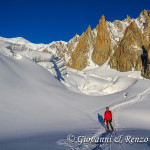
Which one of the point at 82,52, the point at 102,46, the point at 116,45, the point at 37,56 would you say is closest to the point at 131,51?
the point at 116,45

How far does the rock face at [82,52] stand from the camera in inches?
3789

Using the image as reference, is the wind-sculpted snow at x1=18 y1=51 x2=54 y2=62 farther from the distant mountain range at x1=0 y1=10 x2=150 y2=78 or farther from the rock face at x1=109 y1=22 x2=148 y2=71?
the rock face at x1=109 y1=22 x2=148 y2=71

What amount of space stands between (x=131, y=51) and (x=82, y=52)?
116 ft

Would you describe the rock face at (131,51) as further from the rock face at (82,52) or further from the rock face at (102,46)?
the rock face at (82,52)

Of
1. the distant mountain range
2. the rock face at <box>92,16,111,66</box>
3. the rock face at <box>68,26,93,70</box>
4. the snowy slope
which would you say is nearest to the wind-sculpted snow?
the snowy slope

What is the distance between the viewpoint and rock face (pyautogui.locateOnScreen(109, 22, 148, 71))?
67875mm

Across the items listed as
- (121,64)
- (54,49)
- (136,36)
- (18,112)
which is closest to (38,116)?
(18,112)

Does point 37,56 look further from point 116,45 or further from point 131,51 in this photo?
point 116,45

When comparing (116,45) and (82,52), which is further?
(82,52)

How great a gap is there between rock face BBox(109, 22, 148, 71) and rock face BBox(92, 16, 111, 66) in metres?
14.9

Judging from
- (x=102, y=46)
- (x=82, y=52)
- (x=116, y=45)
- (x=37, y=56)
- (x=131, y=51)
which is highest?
(x=116, y=45)

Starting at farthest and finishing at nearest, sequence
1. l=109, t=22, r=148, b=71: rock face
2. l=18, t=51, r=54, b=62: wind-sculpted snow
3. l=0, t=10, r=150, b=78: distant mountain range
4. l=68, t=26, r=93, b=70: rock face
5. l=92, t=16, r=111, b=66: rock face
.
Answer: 1. l=68, t=26, r=93, b=70: rock face
2. l=92, t=16, r=111, b=66: rock face
3. l=0, t=10, r=150, b=78: distant mountain range
4. l=109, t=22, r=148, b=71: rock face
5. l=18, t=51, r=54, b=62: wind-sculpted snow

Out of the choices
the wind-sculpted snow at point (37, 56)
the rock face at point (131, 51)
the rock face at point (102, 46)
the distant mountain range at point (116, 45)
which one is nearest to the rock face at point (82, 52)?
the distant mountain range at point (116, 45)

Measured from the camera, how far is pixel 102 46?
298ft
